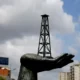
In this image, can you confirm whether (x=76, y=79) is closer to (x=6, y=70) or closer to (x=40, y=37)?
(x=6, y=70)

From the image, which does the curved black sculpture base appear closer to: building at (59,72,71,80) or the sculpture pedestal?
the sculpture pedestal

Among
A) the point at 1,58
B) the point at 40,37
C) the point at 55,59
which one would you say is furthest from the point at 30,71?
the point at 1,58

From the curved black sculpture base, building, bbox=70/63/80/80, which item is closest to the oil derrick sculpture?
the curved black sculpture base

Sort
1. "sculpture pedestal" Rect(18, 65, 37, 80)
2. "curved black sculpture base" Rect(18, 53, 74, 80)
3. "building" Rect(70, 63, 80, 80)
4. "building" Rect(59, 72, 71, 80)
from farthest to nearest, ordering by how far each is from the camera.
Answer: "building" Rect(59, 72, 71, 80) → "building" Rect(70, 63, 80, 80) → "sculpture pedestal" Rect(18, 65, 37, 80) → "curved black sculpture base" Rect(18, 53, 74, 80)

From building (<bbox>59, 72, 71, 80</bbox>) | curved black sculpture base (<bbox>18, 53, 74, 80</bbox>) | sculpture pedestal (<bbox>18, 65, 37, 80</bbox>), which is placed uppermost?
building (<bbox>59, 72, 71, 80</bbox>)

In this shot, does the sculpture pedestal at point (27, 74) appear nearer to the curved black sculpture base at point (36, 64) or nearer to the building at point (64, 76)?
the curved black sculpture base at point (36, 64)

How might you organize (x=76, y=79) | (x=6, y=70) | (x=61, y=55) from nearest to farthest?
(x=61, y=55) → (x=6, y=70) → (x=76, y=79)

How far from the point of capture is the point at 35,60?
1716cm

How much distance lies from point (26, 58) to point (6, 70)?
86236 millimetres

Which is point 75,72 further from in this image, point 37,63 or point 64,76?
point 37,63

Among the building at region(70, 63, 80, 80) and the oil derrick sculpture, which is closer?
the oil derrick sculpture

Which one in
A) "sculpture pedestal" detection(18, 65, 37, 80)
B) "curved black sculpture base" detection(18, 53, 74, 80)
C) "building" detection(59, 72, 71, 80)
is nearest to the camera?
"curved black sculpture base" detection(18, 53, 74, 80)

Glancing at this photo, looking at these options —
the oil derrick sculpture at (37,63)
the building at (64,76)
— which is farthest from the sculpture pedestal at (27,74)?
the building at (64,76)

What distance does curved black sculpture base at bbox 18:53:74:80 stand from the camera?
650 inches
